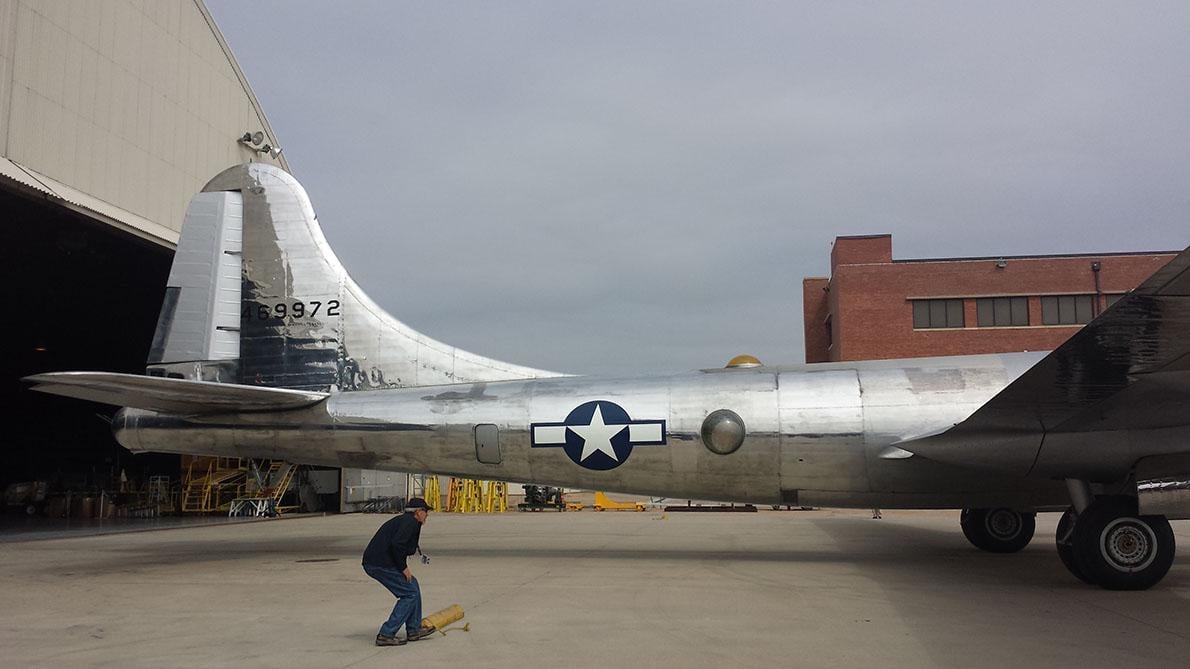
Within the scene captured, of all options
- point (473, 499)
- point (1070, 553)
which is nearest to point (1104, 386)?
point (1070, 553)

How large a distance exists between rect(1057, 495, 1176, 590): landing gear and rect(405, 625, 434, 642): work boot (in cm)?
802

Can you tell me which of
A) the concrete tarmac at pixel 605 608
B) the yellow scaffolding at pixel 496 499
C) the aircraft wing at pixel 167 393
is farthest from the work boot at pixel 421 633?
the yellow scaffolding at pixel 496 499

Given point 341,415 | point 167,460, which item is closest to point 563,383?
point 341,415

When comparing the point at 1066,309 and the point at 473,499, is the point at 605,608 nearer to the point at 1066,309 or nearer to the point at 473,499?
the point at 473,499

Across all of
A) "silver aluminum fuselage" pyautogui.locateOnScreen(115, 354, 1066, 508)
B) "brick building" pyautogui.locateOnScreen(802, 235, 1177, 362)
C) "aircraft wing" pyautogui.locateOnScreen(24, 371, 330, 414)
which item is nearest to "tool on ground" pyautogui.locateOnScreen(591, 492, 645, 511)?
"brick building" pyautogui.locateOnScreen(802, 235, 1177, 362)

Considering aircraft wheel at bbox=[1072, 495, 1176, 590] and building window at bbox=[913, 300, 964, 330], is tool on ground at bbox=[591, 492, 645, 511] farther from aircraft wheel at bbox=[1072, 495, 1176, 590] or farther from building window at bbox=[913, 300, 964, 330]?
aircraft wheel at bbox=[1072, 495, 1176, 590]

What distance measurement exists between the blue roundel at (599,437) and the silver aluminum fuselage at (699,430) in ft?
0.40

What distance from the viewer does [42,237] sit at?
77.3 feet

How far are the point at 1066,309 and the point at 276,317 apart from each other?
37.3 metres

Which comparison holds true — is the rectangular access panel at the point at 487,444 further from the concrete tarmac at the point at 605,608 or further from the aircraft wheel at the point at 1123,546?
the aircraft wheel at the point at 1123,546

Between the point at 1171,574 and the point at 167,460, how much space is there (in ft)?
154

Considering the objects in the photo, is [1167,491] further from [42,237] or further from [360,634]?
[42,237]

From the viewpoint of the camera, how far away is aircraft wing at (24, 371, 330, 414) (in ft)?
36.5

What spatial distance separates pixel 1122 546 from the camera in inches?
421
